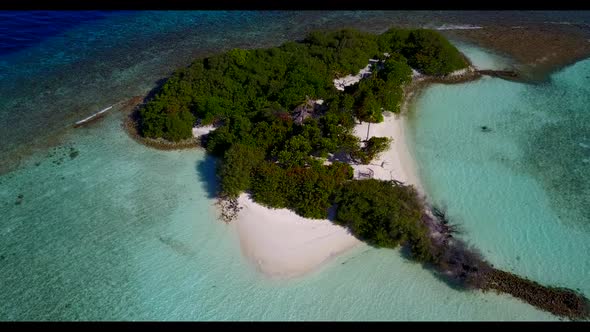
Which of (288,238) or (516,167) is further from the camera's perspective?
(516,167)

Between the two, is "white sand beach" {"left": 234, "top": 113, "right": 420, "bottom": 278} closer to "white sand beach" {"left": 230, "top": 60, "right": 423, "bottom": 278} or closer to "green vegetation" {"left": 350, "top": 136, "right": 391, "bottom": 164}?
"white sand beach" {"left": 230, "top": 60, "right": 423, "bottom": 278}

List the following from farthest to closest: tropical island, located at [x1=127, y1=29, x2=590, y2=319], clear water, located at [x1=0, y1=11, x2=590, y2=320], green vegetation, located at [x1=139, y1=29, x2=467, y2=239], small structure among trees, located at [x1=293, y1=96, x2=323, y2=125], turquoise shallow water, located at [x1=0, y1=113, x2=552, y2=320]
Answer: small structure among trees, located at [x1=293, y1=96, x2=323, y2=125] → green vegetation, located at [x1=139, y1=29, x2=467, y2=239] → tropical island, located at [x1=127, y1=29, x2=590, y2=319] → clear water, located at [x1=0, y1=11, x2=590, y2=320] → turquoise shallow water, located at [x1=0, y1=113, x2=552, y2=320]

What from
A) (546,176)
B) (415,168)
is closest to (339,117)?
(415,168)

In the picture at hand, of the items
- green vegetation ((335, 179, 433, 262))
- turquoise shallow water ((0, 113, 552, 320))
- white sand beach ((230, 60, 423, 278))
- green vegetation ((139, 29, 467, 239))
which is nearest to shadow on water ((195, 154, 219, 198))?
turquoise shallow water ((0, 113, 552, 320))

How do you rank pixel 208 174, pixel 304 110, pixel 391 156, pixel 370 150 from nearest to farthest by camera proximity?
pixel 370 150
pixel 391 156
pixel 208 174
pixel 304 110

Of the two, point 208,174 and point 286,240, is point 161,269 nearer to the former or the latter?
point 286,240

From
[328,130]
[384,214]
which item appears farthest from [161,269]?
[328,130]

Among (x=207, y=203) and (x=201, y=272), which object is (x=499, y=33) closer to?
(x=207, y=203)
